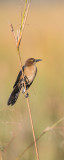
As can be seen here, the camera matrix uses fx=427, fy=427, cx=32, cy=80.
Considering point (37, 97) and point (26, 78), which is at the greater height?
point (26, 78)

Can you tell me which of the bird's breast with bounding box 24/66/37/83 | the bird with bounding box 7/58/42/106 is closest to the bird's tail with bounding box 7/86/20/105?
the bird with bounding box 7/58/42/106

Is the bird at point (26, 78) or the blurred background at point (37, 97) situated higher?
the bird at point (26, 78)

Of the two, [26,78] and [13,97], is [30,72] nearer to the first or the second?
[26,78]

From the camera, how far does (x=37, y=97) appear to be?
4.41m

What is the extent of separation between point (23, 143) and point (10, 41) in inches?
248

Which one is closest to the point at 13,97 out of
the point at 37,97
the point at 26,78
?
the point at 26,78

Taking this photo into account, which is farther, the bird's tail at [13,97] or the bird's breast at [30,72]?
the bird's breast at [30,72]

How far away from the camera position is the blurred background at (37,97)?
→ 8.73 feet

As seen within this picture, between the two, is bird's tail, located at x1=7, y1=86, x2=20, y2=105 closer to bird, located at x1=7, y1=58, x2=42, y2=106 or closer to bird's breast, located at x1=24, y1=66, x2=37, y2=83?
bird, located at x1=7, y1=58, x2=42, y2=106

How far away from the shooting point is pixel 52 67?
6520 mm

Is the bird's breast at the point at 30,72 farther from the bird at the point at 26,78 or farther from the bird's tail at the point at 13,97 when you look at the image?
the bird's tail at the point at 13,97

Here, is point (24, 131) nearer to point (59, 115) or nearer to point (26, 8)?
point (59, 115)

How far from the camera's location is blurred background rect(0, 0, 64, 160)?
2661mm

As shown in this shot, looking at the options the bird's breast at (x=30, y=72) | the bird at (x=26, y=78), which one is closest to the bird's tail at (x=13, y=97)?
the bird at (x=26, y=78)
